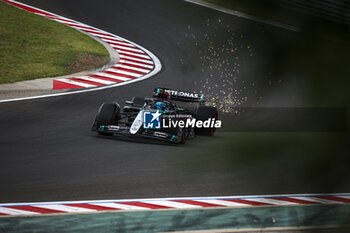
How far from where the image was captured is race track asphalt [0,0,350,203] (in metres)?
1.18

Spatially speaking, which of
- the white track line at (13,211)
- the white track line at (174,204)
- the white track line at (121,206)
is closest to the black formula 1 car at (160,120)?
the white track line at (174,204)

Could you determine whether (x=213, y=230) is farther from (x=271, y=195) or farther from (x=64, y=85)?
(x=64, y=85)

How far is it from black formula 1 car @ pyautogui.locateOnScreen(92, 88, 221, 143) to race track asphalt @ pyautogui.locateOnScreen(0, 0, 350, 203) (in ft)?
1.00

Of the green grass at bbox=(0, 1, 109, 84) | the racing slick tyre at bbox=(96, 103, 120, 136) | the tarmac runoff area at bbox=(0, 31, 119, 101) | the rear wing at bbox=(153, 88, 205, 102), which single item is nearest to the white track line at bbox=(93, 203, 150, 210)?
the racing slick tyre at bbox=(96, 103, 120, 136)

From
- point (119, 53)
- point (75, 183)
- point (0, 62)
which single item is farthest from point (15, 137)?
point (119, 53)

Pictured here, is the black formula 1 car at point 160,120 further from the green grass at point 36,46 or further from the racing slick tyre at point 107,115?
the green grass at point 36,46

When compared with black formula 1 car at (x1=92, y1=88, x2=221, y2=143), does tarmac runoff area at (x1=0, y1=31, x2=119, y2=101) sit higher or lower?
higher

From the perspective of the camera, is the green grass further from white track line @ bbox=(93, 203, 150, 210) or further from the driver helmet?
white track line @ bbox=(93, 203, 150, 210)

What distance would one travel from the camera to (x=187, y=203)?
654 centimetres

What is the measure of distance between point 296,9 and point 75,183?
6.46 metres

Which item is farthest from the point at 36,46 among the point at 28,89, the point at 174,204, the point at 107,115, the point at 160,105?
the point at 174,204

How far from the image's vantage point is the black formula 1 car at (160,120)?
991 centimetres

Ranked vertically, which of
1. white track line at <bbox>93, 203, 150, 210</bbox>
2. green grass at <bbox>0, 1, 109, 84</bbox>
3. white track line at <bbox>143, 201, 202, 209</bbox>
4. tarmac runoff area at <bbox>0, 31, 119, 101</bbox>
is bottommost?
white track line at <bbox>93, 203, 150, 210</bbox>

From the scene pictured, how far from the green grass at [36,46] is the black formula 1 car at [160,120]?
15.6ft
